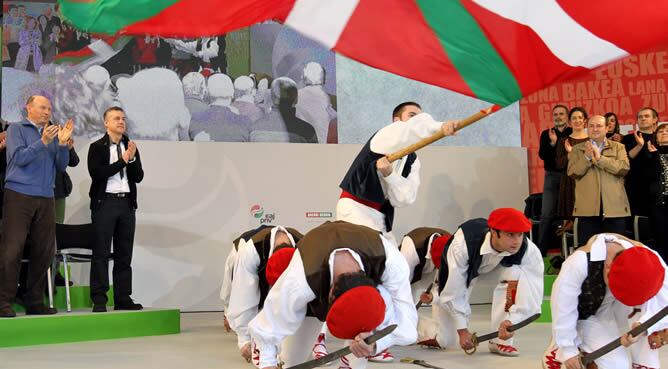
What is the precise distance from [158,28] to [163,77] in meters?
6.99

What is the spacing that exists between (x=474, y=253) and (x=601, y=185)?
2596mm

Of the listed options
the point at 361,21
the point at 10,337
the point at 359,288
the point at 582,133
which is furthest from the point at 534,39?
the point at 582,133

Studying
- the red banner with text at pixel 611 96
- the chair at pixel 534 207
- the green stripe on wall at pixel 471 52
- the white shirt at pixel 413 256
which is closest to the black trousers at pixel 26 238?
the white shirt at pixel 413 256

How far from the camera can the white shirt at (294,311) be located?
13.0 ft

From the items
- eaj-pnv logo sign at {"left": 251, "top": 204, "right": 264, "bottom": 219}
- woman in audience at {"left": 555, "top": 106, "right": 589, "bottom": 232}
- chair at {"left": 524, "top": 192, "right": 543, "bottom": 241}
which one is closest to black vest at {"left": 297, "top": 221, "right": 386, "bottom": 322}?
woman in audience at {"left": 555, "top": 106, "right": 589, "bottom": 232}

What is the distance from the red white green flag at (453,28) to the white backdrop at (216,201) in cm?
526

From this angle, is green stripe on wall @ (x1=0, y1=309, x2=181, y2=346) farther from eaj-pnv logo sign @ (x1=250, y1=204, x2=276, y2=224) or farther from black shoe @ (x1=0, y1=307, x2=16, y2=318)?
eaj-pnv logo sign @ (x1=250, y1=204, x2=276, y2=224)

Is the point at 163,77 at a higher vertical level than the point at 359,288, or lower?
higher

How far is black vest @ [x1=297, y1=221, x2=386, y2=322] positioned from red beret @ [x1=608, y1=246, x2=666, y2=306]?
996 mm

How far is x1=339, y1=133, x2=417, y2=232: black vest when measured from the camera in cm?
581

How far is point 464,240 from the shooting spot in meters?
5.80

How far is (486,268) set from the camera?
5.96 m

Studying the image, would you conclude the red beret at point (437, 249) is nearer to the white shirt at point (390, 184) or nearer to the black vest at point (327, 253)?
the white shirt at point (390, 184)

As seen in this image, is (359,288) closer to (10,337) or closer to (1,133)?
(10,337)
